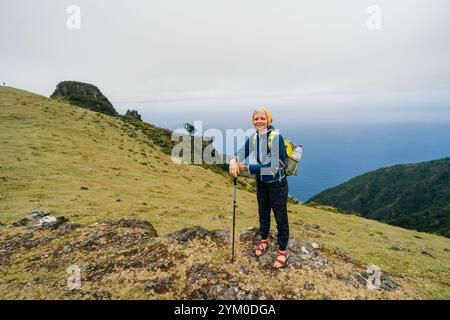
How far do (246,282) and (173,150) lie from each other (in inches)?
2821

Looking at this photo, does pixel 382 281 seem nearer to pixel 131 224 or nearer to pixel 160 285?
pixel 160 285

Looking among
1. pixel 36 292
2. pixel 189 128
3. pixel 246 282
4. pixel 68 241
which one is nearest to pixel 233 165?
pixel 246 282

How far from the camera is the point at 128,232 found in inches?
470

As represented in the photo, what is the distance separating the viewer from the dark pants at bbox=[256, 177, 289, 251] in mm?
9086

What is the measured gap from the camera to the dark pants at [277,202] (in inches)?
358

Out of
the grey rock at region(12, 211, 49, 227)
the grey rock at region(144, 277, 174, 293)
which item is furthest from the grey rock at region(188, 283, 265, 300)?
the grey rock at region(12, 211, 49, 227)

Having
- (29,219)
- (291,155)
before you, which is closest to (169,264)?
(291,155)

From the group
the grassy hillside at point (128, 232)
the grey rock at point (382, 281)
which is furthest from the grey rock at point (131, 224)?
the grey rock at point (382, 281)

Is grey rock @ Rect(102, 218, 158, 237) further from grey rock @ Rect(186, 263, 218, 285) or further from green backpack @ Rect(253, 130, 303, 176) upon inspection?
green backpack @ Rect(253, 130, 303, 176)

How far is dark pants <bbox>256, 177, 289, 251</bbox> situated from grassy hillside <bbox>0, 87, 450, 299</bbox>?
1165mm

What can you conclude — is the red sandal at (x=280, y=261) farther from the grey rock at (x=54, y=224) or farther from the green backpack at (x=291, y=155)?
the grey rock at (x=54, y=224)

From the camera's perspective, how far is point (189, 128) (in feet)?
442

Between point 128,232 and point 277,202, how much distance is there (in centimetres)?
667
